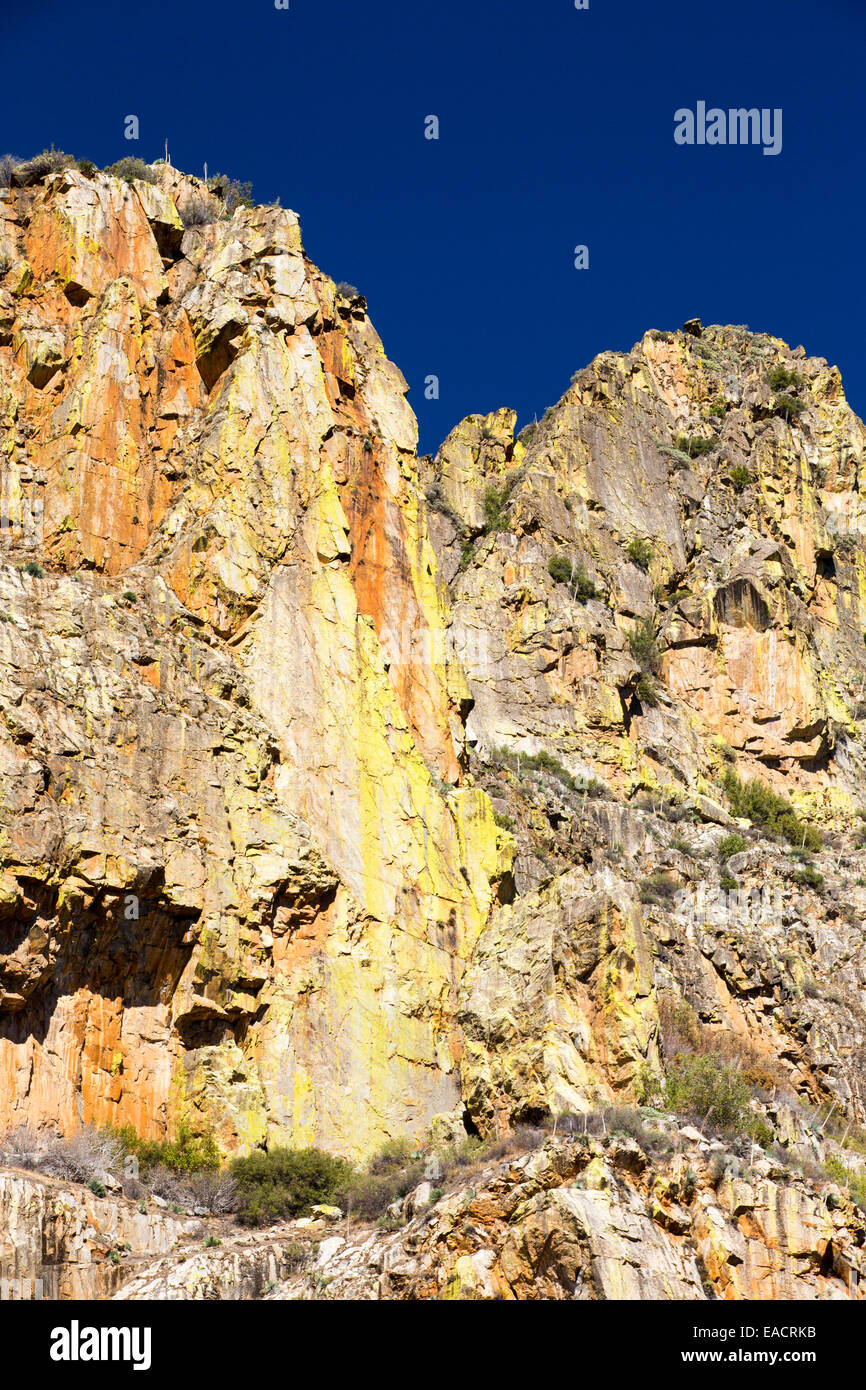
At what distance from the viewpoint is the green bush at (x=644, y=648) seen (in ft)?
209

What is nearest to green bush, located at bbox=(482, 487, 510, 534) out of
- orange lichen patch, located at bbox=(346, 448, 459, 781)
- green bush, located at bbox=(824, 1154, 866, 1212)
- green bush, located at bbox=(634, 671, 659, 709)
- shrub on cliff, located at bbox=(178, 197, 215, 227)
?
green bush, located at bbox=(634, 671, 659, 709)

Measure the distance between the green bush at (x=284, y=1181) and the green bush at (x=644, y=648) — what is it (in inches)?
1455

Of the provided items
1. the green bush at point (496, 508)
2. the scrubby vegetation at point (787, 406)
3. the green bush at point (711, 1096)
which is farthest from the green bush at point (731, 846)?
the scrubby vegetation at point (787, 406)

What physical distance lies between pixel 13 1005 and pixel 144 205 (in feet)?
70.8

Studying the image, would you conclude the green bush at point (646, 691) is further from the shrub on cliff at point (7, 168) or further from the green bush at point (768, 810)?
the shrub on cliff at point (7, 168)

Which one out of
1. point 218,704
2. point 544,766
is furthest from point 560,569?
point 218,704

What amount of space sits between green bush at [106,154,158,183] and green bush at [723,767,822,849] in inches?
1239

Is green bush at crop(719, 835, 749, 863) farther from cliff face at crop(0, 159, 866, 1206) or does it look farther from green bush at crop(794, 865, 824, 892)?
green bush at crop(794, 865, 824, 892)

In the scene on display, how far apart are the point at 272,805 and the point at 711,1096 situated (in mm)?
10125

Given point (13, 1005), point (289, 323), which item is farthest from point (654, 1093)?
point (289, 323)

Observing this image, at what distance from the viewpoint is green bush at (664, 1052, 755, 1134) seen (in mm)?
29641

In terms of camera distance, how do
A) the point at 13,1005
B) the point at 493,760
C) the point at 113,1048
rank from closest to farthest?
the point at 13,1005, the point at 113,1048, the point at 493,760

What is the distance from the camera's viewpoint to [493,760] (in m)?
55.2

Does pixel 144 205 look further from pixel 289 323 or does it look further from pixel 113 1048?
pixel 113 1048
